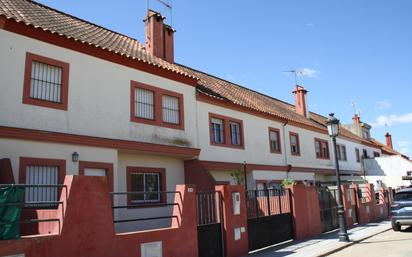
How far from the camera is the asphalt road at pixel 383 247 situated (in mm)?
12723

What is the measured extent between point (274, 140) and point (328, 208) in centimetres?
692

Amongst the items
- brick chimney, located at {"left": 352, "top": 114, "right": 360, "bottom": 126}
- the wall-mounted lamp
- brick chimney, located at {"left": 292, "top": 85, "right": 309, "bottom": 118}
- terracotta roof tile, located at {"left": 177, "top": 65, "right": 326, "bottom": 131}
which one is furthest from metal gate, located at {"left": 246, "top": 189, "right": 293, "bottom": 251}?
brick chimney, located at {"left": 352, "top": 114, "right": 360, "bottom": 126}

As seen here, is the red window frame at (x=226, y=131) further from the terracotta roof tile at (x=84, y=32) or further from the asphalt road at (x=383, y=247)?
the asphalt road at (x=383, y=247)

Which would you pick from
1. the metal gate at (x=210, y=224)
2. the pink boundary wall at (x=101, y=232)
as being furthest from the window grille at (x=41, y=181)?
the metal gate at (x=210, y=224)

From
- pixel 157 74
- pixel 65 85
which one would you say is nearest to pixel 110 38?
pixel 157 74

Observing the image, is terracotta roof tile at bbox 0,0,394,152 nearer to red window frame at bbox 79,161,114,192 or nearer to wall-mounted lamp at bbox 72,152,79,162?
wall-mounted lamp at bbox 72,152,79,162

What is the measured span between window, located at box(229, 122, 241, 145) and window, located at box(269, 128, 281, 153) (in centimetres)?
354

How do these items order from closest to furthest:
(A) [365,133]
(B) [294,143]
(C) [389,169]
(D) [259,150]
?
(D) [259,150] → (B) [294,143] → (C) [389,169] → (A) [365,133]

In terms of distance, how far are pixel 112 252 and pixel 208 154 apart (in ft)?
36.2

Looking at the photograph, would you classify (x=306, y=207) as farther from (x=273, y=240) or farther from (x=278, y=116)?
(x=278, y=116)

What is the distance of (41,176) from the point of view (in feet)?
41.4

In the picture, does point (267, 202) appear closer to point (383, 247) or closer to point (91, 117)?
point (383, 247)

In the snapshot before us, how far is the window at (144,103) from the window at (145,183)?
2121 mm

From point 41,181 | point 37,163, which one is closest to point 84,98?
point 37,163
